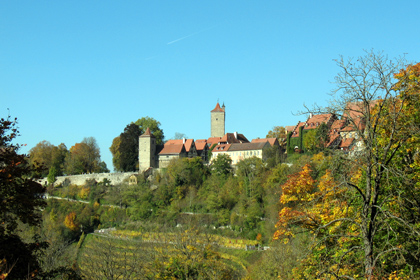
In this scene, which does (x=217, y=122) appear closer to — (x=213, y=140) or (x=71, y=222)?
(x=213, y=140)

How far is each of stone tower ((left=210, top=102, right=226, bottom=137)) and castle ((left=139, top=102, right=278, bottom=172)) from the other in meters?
1.06

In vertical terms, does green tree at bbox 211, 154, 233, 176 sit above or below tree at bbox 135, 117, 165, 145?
below

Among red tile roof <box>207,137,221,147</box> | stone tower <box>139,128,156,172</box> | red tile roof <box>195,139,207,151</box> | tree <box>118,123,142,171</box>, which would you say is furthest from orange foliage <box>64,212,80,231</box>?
red tile roof <box>207,137,221,147</box>

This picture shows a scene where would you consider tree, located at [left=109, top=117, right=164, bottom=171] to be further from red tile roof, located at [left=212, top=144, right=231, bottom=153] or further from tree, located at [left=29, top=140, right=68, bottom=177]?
red tile roof, located at [left=212, top=144, right=231, bottom=153]

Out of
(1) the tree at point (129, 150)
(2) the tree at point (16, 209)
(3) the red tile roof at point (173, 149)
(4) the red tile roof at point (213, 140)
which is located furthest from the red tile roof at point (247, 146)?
(2) the tree at point (16, 209)

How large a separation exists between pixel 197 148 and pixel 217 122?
6.68 metres

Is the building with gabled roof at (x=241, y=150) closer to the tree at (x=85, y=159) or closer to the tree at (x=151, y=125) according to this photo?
the tree at (x=151, y=125)

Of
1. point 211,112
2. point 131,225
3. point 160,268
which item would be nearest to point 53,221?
point 131,225

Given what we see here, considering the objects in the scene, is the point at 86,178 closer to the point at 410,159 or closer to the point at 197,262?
the point at 197,262

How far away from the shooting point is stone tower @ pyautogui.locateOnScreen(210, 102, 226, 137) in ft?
226

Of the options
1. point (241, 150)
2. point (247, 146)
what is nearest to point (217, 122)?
point (241, 150)

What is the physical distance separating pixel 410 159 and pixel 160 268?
12.2 m

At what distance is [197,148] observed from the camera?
64.5m

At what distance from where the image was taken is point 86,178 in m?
62.3
